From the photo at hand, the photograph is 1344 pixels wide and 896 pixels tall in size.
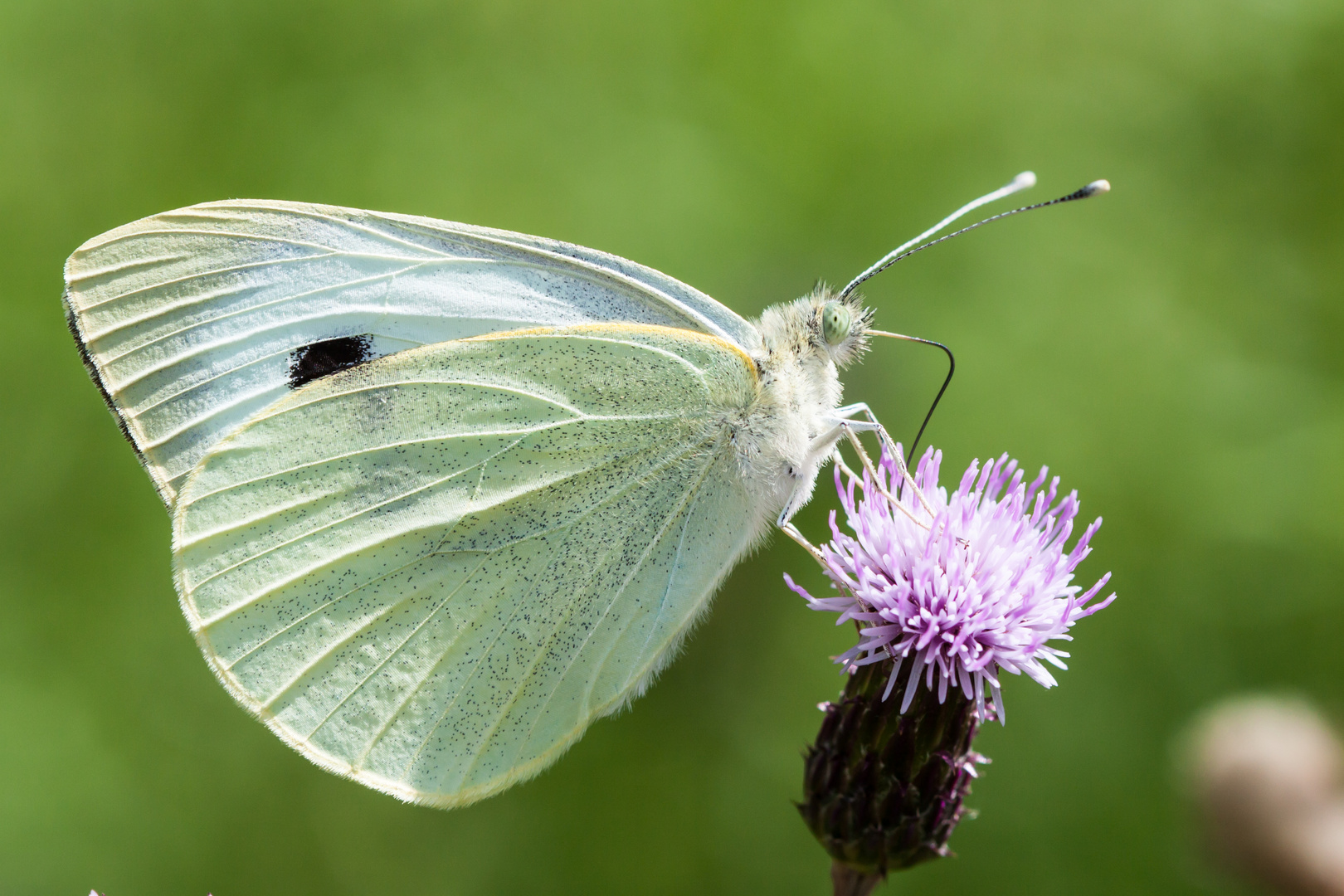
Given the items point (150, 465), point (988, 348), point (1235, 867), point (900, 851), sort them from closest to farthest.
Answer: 1. point (900, 851)
2. point (150, 465)
3. point (1235, 867)
4. point (988, 348)

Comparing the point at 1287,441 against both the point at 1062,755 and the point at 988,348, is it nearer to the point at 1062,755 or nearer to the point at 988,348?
the point at 988,348

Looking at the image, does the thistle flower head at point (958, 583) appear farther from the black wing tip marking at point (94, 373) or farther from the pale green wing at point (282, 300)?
the black wing tip marking at point (94, 373)

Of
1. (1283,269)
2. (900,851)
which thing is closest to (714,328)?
(900,851)

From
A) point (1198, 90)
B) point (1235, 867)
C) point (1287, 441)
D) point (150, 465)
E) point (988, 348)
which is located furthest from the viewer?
point (1198, 90)

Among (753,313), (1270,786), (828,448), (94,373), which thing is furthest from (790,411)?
(1270,786)

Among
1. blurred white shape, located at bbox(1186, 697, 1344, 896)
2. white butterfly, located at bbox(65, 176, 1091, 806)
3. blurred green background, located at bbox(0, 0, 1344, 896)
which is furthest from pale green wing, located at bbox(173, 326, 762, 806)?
blurred white shape, located at bbox(1186, 697, 1344, 896)

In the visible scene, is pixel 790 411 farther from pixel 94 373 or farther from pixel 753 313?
pixel 94 373
